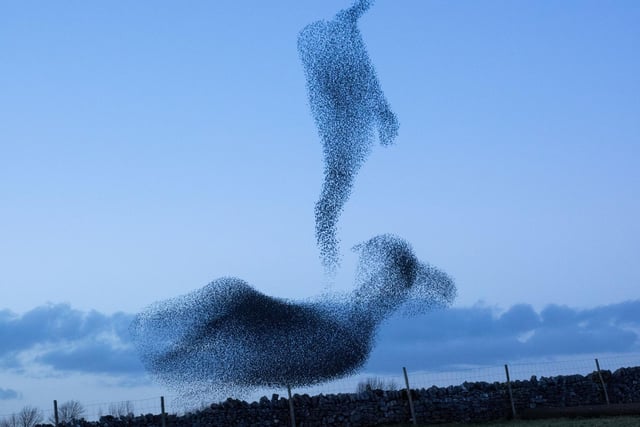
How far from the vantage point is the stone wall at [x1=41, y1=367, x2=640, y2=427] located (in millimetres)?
21188

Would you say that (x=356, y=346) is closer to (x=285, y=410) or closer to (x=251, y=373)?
(x=251, y=373)

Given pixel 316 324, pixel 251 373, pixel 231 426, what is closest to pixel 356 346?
pixel 316 324

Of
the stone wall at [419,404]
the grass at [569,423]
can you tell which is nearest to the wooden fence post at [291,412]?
the stone wall at [419,404]

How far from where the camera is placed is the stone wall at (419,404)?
21188 mm

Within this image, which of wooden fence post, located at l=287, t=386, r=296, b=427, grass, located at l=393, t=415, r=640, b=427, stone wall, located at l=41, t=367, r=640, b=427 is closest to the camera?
grass, located at l=393, t=415, r=640, b=427

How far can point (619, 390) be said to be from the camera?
91.3 feet

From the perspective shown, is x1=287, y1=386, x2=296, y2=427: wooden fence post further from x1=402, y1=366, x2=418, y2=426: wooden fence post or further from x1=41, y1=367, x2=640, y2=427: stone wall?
x1=402, y1=366, x2=418, y2=426: wooden fence post

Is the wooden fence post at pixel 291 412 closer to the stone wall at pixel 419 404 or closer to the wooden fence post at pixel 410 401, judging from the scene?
the stone wall at pixel 419 404

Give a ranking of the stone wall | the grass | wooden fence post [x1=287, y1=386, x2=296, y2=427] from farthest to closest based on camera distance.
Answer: wooden fence post [x1=287, y1=386, x2=296, y2=427]
the stone wall
the grass

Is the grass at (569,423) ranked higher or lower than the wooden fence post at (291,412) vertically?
lower

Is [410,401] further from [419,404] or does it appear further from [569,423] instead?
[569,423]

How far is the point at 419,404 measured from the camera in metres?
23.5

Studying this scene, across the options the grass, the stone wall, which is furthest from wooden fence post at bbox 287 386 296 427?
the grass

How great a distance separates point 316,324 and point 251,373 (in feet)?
9.71
